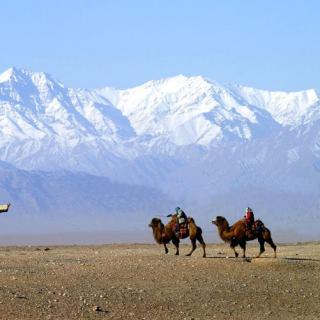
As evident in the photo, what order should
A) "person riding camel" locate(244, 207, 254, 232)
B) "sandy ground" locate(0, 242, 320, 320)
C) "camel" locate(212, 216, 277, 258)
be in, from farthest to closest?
"camel" locate(212, 216, 277, 258)
"person riding camel" locate(244, 207, 254, 232)
"sandy ground" locate(0, 242, 320, 320)

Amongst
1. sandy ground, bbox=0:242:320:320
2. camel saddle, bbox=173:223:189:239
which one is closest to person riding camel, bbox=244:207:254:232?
camel saddle, bbox=173:223:189:239

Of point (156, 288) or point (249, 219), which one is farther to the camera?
point (249, 219)

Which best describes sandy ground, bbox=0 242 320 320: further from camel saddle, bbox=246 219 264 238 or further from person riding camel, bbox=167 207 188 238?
person riding camel, bbox=167 207 188 238

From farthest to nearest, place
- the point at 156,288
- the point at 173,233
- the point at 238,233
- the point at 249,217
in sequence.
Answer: the point at 173,233, the point at 238,233, the point at 249,217, the point at 156,288

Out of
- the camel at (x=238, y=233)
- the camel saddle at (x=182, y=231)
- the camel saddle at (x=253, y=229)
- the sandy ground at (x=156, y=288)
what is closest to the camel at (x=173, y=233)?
the camel saddle at (x=182, y=231)

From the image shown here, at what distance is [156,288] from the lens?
24.5 metres

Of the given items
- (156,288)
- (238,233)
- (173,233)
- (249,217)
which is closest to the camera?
(156,288)

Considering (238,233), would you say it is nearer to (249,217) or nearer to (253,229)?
(253,229)

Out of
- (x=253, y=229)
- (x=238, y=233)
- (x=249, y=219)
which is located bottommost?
(x=238, y=233)

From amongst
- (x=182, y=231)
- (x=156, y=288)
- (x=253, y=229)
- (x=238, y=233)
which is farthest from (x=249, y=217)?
(x=156, y=288)

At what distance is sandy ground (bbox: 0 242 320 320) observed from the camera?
22.0m

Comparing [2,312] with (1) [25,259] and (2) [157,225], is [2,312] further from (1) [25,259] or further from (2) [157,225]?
(2) [157,225]

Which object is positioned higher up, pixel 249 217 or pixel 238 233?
pixel 249 217

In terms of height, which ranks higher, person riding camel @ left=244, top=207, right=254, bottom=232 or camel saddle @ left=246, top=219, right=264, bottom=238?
person riding camel @ left=244, top=207, right=254, bottom=232
